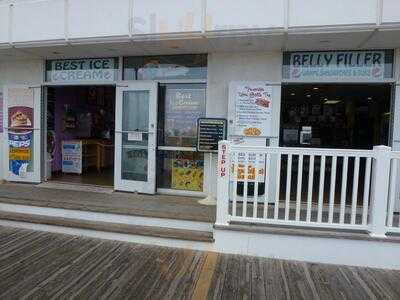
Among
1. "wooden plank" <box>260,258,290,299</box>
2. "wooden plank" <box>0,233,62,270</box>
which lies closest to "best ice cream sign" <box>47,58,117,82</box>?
"wooden plank" <box>0,233,62,270</box>

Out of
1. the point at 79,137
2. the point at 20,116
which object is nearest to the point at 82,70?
the point at 20,116

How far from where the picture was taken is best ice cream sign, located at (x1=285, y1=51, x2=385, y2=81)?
231 inches

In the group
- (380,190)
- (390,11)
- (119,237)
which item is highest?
(390,11)

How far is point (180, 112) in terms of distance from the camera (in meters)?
6.66

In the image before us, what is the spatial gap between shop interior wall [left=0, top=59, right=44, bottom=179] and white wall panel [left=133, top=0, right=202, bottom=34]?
2.75 m

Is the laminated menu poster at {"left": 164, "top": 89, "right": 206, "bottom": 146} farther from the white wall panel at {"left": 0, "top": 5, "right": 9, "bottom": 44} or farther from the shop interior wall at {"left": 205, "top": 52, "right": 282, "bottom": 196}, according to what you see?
the white wall panel at {"left": 0, "top": 5, "right": 9, "bottom": 44}

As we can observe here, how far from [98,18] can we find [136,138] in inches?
83.4

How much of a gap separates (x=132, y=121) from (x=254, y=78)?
2.33 m

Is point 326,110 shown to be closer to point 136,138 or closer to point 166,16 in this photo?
point 136,138

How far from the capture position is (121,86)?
22.2 feet

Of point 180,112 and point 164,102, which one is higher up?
point 164,102

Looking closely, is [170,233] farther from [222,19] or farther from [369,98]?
[369,98]

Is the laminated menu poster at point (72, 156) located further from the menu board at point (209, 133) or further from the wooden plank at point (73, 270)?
the wooden plank at point (73, 270)

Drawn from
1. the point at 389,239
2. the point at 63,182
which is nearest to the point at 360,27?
the point at 389,239
